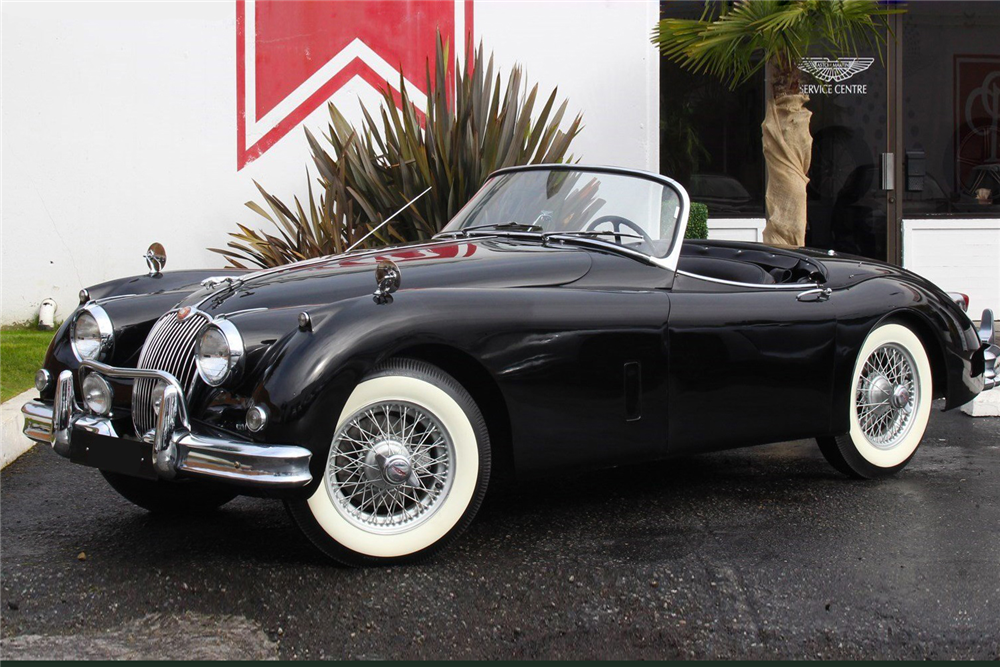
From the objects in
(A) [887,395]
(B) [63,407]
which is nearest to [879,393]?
(A) [887,395]

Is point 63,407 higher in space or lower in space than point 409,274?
lower

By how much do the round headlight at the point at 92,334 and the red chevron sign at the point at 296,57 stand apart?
5481 millimetres

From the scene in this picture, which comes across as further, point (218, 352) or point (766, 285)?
point (766, 285)

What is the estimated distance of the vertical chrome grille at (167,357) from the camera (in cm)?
350

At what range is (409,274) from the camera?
12.7 ft

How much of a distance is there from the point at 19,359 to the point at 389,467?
445 centimetres

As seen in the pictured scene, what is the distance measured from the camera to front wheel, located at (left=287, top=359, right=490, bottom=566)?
3395 millimetres

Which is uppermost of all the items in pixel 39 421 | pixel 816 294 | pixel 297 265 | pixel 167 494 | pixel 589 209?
pixel 589 209

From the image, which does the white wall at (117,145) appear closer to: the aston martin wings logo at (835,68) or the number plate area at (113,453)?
the aston martin wings logo at (835,68)

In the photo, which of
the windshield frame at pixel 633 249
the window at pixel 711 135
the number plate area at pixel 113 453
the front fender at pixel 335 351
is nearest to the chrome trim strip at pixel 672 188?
the windshield frame at pixel 633 249

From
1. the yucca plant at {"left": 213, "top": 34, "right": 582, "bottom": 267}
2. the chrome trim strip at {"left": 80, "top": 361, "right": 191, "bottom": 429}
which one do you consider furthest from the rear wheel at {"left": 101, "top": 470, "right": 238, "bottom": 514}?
the yucca plant at {"left": 213, "top": 34, "right": 582, "bottom": 267}

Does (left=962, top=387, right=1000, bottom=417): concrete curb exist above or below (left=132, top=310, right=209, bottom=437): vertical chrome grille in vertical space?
below

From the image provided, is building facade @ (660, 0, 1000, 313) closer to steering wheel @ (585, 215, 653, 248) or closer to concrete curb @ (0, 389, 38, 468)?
steering wheel @ (585, 215, 653, 248)

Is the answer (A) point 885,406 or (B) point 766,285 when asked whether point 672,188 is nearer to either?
(B) point 766,285
